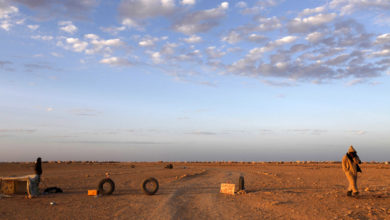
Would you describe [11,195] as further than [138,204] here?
Yes

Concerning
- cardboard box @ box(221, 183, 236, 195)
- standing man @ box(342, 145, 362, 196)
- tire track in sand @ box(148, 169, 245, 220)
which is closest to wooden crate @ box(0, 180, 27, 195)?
tire track in sand @ box(148, 169, 245, 220)

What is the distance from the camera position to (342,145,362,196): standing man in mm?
17125

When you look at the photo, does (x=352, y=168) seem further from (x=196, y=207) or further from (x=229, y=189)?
(x=196, y=207)

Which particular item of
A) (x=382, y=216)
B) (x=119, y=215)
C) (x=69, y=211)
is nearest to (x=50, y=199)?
(x=69, y=211)

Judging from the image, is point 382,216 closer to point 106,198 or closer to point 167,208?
point 167,208

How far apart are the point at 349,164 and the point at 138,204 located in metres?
10.9

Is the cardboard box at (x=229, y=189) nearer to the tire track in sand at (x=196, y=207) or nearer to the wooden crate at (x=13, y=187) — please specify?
the tire track in sand at (x=196, y=207)

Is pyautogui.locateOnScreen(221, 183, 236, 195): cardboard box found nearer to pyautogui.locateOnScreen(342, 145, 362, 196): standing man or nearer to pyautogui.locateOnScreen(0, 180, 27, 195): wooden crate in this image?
pyautogui.locateOnScreen(342, 145, 362, 196): standing man

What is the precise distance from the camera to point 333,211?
13633mm

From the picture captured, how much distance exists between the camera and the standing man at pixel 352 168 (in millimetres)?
17125

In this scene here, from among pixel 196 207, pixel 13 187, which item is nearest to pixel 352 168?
pixel 196 207

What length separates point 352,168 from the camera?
17.1 meters

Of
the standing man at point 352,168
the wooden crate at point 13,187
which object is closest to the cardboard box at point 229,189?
the standing man at point 352,168

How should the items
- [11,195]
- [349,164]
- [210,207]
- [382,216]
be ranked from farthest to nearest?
[11,195], [349,164], [210,207], [382,216]
